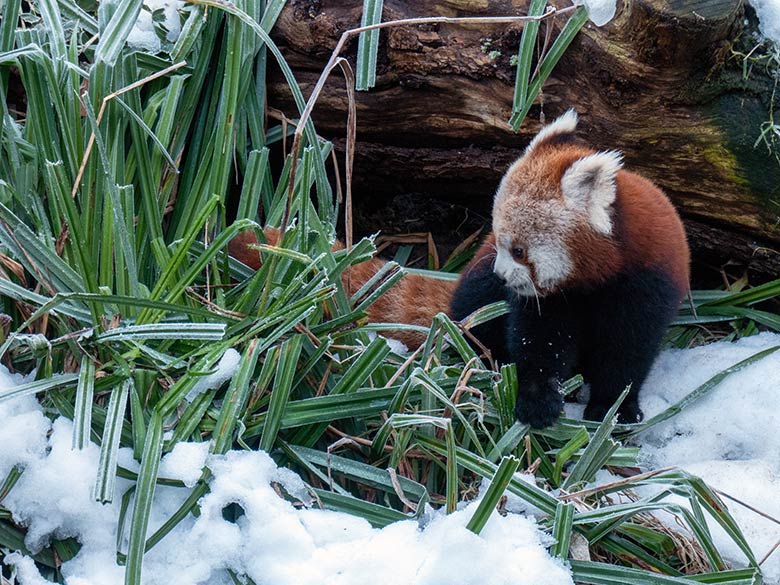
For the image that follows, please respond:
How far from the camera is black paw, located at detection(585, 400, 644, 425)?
2.73m

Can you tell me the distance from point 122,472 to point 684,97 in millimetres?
2048

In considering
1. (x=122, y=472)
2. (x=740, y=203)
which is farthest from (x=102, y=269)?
(x=740, y=203)

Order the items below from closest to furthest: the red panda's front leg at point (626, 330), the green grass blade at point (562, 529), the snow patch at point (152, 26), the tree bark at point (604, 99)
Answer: the green grass blade at point (562, 529), the red panda's front leg at point (626, 330), the tree bark at point (604, 99), the snow patch at point (152, 26)

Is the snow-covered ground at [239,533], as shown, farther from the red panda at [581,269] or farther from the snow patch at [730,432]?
the snow patch at [730,432]

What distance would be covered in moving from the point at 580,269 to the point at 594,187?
245 millimetres

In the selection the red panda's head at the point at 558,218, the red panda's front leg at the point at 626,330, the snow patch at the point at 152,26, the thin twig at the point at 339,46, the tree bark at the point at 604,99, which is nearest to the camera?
the thin twig at the point at 339,46

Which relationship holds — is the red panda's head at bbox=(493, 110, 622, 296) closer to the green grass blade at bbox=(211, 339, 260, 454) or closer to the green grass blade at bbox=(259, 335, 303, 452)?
the green grass blade at bbox=(259, 335, 303, 452)

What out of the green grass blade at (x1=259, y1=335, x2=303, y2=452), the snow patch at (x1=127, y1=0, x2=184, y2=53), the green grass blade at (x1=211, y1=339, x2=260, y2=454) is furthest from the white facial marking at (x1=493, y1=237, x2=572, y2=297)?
the snow patch at (x1=127, y1=0, x2=184, y2=53)

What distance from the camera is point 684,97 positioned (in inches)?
107

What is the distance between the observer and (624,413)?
2.73 m

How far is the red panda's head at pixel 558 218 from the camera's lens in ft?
7.89

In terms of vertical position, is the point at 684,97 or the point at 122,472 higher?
the point at 684,97

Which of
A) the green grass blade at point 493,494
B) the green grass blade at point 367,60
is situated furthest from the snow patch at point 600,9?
the green grass blade at point 493,494

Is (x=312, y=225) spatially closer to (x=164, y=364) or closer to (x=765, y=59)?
(x=164, y=364)
